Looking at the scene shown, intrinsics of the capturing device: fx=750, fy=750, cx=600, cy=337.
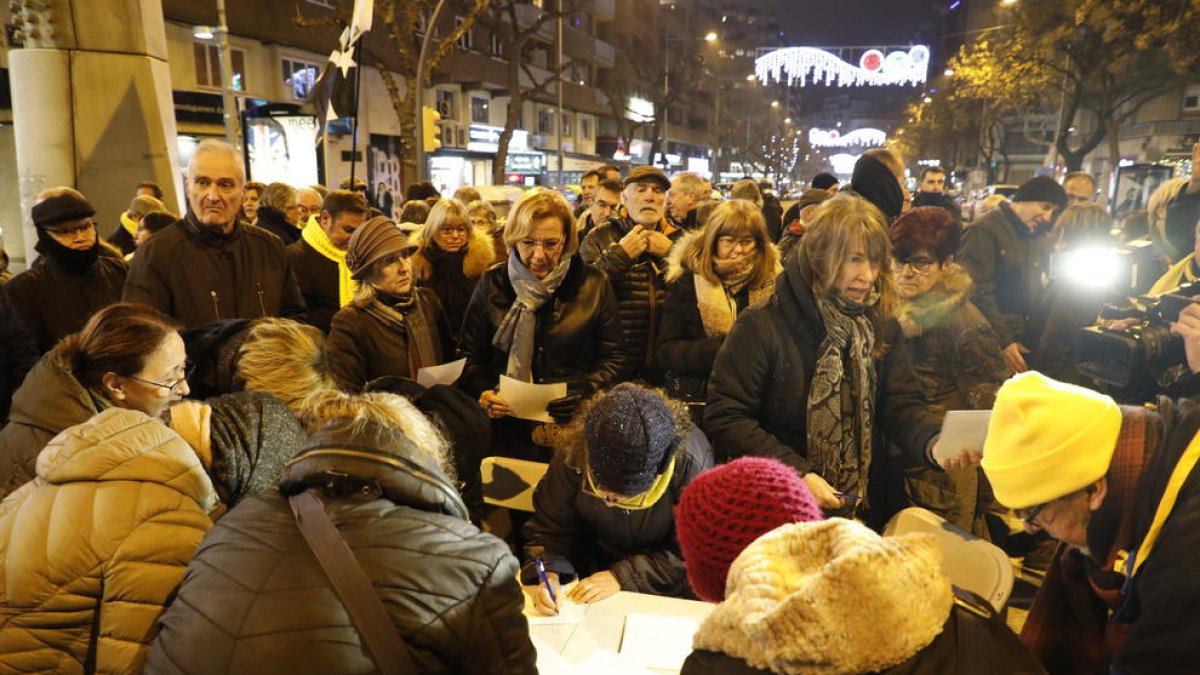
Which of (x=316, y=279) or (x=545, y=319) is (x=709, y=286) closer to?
(x=545, y=319)

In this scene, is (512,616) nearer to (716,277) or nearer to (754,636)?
(754,636)

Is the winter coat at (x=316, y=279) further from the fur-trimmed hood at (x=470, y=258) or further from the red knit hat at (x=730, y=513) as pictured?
the red knit hat at (x=730, y=513)

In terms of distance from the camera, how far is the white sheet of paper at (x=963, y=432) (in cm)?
257

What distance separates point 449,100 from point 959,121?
30.0 metres

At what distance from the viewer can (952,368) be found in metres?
3.69

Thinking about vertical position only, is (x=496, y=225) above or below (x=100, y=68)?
below

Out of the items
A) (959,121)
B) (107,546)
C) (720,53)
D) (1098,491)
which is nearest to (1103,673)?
(1098,491)

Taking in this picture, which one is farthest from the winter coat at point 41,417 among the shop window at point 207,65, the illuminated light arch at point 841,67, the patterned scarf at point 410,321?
the illuminated light arch at point 841,67

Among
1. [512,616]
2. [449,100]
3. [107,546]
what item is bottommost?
[512,616]

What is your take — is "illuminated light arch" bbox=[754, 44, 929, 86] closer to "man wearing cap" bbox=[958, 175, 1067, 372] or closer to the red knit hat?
"man wearing cap" bbox=[958, 175, 1067, 372]

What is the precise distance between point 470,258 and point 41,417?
3.54 meters

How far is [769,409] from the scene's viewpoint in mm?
3100

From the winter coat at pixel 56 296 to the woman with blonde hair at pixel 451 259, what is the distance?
6.52ft

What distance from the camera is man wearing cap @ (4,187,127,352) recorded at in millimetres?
4566
